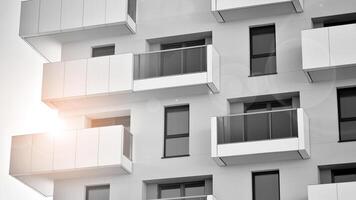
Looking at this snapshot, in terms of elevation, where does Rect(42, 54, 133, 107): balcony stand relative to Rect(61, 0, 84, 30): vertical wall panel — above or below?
below

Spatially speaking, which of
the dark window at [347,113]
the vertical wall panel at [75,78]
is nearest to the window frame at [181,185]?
the vertical wall panel at [75,78]

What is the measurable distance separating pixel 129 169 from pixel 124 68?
3.46 metres

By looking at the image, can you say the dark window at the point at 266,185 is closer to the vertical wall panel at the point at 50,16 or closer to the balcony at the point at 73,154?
the balcony at the point at 73,154

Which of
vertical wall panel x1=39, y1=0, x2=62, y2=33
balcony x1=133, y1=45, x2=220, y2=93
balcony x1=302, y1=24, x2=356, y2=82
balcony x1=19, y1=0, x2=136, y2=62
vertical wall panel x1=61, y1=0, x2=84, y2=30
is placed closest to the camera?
balcony x1=302, y1=24, x2=356, y2=82

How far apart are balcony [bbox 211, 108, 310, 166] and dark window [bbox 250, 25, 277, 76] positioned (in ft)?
6.95

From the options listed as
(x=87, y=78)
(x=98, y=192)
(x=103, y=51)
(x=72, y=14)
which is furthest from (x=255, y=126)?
(x=72, y=14)

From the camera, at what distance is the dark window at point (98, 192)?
3325 centimetres

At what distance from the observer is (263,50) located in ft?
109

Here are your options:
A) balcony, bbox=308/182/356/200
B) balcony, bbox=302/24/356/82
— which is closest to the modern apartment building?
balcony, bbox=302/24/356/82

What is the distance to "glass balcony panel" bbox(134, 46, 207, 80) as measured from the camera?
1304 inches

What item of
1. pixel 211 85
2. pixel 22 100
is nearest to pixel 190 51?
pixel 211 85

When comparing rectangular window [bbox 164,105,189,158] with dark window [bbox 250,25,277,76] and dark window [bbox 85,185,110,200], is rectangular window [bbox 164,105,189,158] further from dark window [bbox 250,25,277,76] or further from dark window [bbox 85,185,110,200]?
dark window [bbox 250,25,277,76]

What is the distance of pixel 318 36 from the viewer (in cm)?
3131

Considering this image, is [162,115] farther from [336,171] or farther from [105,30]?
[336,171]
